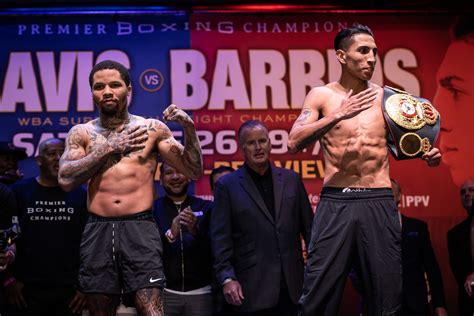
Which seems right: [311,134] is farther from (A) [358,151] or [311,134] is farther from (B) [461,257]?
(B) [461,257]

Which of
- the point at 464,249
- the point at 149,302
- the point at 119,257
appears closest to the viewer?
the point at 149,302

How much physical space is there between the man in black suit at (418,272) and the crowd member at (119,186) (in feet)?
6.95

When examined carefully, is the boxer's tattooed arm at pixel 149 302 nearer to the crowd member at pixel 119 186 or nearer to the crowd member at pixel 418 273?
the crowd member at pixel 119 186

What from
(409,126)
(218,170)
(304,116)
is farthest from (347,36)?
(218,170)

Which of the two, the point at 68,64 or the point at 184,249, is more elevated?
the point at 68,64

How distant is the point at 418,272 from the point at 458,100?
5.46 ft

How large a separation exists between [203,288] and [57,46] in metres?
2.40

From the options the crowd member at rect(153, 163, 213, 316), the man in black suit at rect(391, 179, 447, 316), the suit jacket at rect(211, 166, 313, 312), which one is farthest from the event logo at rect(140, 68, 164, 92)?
the man in black suit at rect(391, 179, 447, 316)

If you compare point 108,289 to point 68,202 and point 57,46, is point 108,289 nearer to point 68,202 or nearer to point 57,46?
point 68,202

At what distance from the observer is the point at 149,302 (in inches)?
140

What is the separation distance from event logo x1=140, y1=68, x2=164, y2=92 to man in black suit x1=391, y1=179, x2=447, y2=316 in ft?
6.72

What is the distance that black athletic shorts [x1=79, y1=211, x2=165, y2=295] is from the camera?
362 cm

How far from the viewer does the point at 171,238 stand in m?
4.89

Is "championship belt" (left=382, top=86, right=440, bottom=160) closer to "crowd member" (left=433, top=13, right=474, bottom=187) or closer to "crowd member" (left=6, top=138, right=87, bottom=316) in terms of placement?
"crowd member" (left=6, top=138, right=87, bottom=316)
